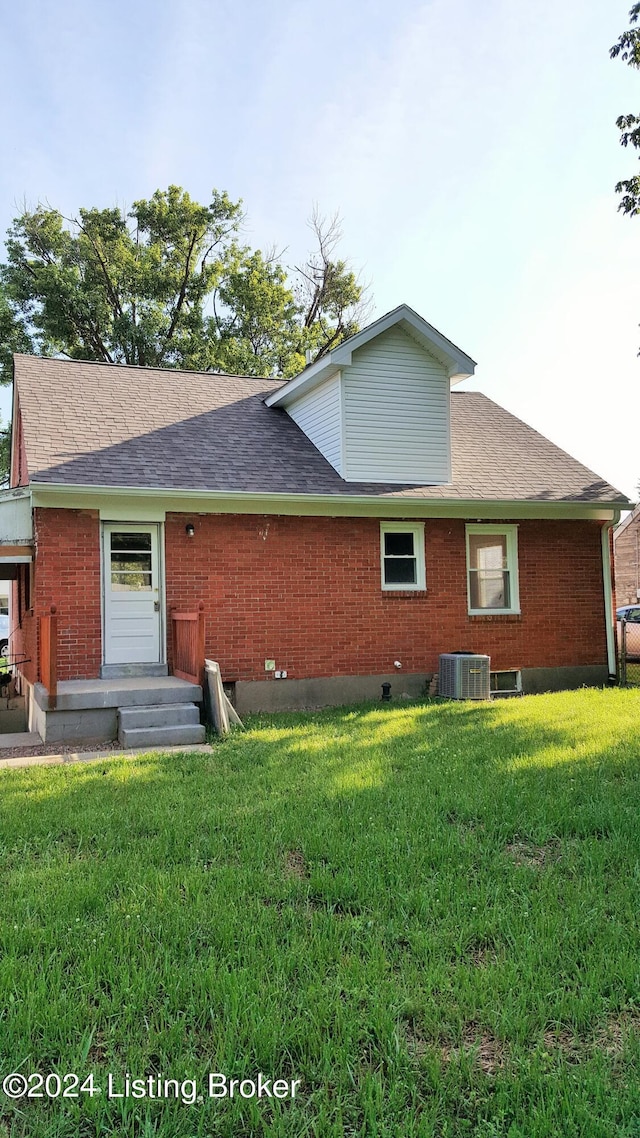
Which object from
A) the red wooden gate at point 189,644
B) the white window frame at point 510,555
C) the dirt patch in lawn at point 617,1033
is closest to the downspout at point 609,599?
the white window frame at point 510,555

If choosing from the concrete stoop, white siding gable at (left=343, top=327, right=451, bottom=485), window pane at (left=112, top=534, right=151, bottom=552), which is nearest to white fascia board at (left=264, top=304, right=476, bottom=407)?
white siding gable at (left=343, top=327, right=451, bottom=485)

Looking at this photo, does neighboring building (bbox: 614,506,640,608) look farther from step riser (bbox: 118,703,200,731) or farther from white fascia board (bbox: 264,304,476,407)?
step riser (bbox: 118,703,200,731)

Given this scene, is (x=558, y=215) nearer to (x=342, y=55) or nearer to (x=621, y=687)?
(x=342, y=55)

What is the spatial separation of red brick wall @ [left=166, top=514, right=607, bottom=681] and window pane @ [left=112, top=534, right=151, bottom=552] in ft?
1.15

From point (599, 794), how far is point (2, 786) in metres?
5.08

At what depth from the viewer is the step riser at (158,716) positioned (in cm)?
861

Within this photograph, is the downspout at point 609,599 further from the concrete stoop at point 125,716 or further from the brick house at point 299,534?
the concrete stoop at point 125,716

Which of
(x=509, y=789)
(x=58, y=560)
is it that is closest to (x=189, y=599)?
(x=58, y=560)

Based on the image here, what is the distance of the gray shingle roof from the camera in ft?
34.8

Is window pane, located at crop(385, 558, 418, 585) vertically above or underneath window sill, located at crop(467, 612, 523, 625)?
above

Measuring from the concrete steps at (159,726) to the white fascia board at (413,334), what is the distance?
626 centimetres

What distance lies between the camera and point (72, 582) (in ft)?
33.0

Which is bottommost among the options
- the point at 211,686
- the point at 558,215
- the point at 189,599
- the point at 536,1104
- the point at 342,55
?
the point at 536,1104

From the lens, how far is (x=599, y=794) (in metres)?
5.64
